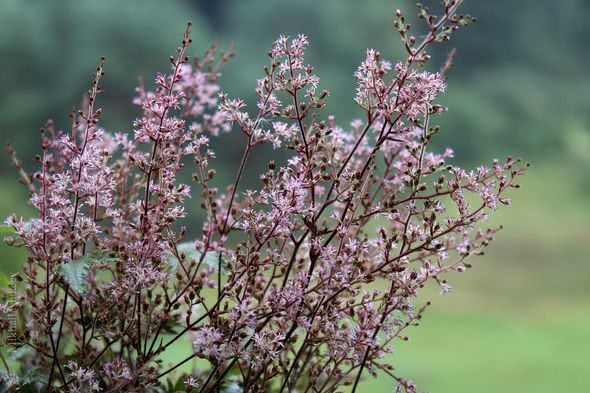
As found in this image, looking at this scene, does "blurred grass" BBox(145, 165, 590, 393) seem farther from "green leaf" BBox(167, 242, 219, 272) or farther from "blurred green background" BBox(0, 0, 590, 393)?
"green leaf" BBox(167, 242, 219, 272)

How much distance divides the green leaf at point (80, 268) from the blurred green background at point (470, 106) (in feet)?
5.83

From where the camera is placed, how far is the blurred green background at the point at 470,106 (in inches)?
103

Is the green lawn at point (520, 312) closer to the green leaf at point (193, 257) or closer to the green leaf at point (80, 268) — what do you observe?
the green leaf at point (193, 257)

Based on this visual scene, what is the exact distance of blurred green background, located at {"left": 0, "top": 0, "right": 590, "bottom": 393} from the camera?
2605mm

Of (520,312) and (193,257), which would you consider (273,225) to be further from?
(520,312)

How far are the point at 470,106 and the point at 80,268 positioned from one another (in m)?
3.97

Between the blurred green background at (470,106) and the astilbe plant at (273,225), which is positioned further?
the blurred green background at (470,106)

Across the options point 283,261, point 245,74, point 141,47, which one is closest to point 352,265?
point 283,261

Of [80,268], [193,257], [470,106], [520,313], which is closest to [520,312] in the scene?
[520,313]

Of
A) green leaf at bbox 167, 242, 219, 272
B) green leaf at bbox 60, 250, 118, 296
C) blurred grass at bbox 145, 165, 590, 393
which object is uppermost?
blurred grass at bbox 145, 165, 590, 393

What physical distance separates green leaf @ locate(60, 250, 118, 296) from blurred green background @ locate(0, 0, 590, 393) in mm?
1777

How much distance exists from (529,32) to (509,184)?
14.2 ft

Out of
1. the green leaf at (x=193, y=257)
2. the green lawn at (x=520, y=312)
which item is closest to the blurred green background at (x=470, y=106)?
the green lawn at (x=520, y=312)

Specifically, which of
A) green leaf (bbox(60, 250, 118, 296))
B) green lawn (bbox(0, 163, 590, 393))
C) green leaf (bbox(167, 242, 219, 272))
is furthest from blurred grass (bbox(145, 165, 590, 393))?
green leaf (bbox(60, 250, 118, 296))
